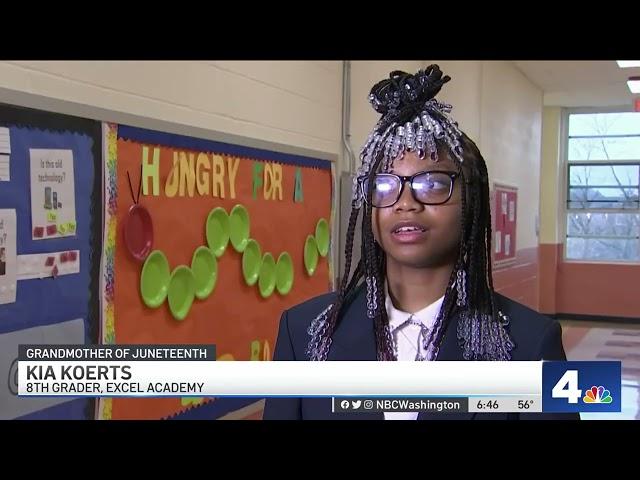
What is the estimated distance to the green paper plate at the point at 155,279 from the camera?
1.65 m

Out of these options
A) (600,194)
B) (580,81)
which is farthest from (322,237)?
(600,194)

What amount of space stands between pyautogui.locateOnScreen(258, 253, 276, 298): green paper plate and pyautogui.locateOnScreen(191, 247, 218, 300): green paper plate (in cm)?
21

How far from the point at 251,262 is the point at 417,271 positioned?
3.50ft

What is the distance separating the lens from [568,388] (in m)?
1.03

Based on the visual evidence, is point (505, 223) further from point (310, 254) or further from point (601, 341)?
point (310, 254)

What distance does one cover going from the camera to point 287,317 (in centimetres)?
107

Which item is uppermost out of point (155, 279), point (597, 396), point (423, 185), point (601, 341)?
point (423, 185)

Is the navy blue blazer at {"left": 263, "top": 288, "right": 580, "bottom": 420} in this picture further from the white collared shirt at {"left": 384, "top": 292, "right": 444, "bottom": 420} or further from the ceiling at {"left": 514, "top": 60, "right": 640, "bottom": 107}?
the ceiling at {"left": 514, "top": 60, "right": 640, "bottom": 107}

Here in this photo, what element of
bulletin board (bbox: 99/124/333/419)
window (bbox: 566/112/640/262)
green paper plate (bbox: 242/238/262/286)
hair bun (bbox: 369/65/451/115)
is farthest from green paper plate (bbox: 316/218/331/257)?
window (bbox: 566/112/640/262)

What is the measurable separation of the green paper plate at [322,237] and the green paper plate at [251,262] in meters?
0.31

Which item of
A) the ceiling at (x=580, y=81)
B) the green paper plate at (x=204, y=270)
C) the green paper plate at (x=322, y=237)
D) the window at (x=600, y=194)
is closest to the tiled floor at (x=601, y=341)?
the window at (x=600, y=194)
